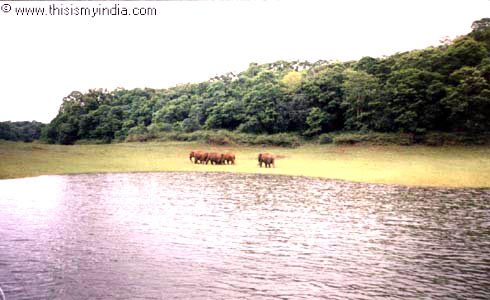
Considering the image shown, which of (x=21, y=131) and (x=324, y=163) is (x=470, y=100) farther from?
(x=21, y=131)

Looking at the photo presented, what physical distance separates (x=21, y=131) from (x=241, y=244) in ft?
132

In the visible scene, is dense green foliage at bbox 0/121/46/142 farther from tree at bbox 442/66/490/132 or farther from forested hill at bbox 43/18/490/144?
tree at bbox 442/66/490/132

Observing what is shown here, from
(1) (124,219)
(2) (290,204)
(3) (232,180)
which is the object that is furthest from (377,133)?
(1) (124,219)

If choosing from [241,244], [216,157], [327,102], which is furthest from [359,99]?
[241,244]

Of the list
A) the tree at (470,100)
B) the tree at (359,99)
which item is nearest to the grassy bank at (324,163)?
the tree at (470,100)

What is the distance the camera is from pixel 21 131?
45156mm

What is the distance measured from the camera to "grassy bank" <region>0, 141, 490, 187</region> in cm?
2591

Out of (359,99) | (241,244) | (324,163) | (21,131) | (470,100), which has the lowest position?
(241,244)

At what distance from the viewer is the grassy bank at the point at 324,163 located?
25906 millimetres

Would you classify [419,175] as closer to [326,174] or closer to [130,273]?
[326,174]

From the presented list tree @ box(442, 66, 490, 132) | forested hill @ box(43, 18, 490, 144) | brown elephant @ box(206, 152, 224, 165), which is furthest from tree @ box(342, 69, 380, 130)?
brown elephant @ box(206, 152, 224, 165)

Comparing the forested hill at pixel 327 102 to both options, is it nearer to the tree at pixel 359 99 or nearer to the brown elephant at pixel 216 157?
the tree at pixel 359 99

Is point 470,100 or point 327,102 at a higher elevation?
point 327,102

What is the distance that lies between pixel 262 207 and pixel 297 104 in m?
41.8
